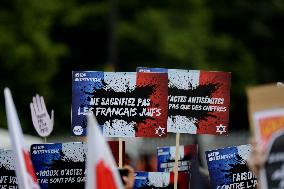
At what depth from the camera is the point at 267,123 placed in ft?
18.3

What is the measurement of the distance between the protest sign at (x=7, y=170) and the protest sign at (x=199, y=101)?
1.13 metres

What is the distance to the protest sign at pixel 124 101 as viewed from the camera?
763cm

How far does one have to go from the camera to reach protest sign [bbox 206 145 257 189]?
752 centimetres

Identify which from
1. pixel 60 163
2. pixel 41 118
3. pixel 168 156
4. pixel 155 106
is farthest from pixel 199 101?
pixel 41 118

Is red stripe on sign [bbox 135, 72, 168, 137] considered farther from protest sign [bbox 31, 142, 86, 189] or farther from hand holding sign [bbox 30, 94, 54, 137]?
hand holding sign [bbox 30, 94, 54, 137]

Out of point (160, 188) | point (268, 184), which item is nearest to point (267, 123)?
point (268, 184)

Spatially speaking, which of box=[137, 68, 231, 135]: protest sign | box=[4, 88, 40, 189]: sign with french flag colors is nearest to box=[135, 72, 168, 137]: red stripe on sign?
box=[137, 68, 231, 135]: protest sign

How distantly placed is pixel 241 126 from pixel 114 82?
26298 mm

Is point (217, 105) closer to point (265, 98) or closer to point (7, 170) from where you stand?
point (7, 170)

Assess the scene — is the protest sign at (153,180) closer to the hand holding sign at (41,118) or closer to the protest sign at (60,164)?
the protest sign at (60,164)

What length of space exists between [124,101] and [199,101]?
0.56 meters

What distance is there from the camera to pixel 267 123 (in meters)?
5.57

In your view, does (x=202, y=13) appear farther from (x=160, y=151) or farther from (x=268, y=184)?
(x=268, y=184)

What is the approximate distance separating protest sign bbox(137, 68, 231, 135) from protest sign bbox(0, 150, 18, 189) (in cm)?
113
